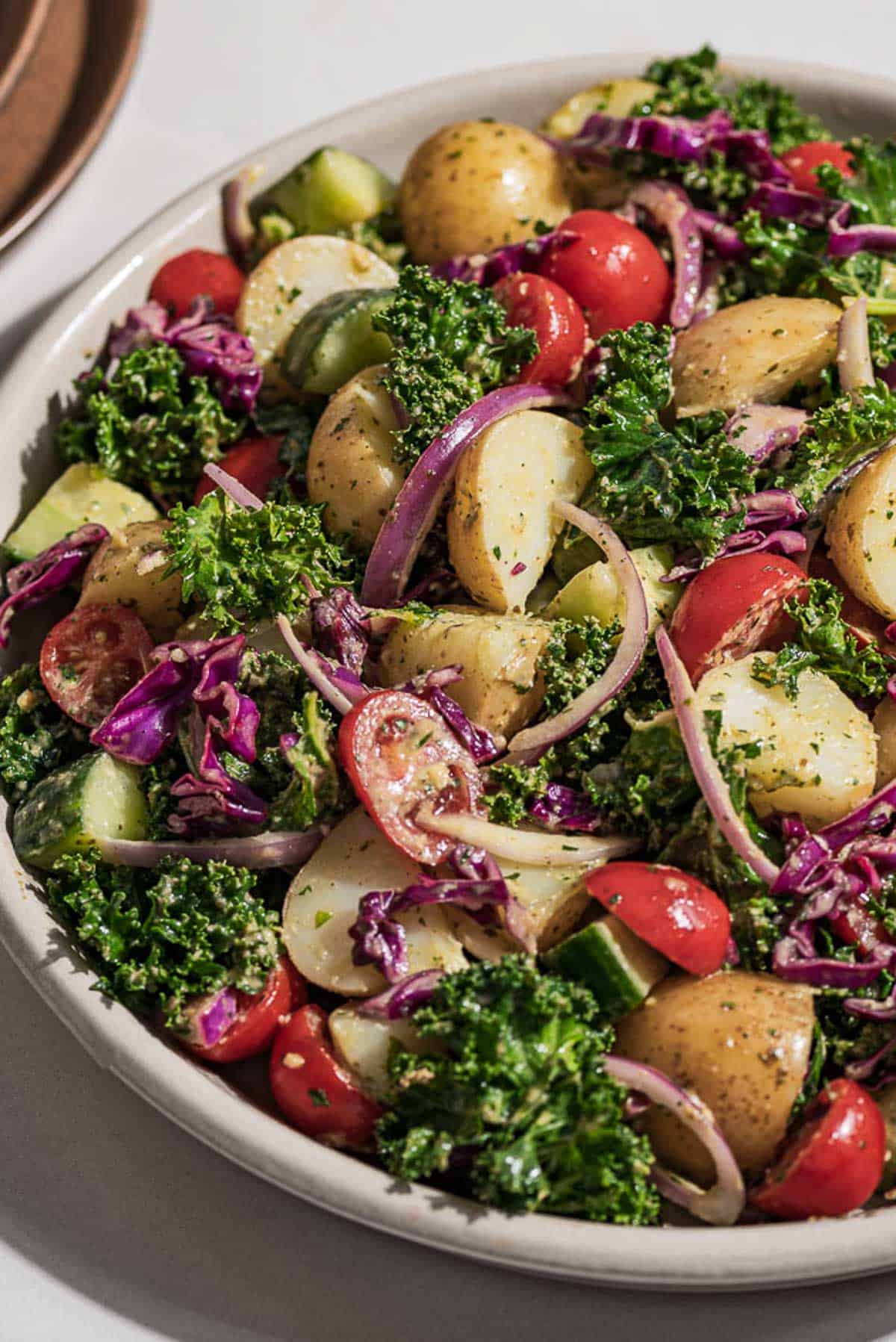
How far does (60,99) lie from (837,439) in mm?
3009

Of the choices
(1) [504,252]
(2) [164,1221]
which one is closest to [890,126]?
(1) [504,252]

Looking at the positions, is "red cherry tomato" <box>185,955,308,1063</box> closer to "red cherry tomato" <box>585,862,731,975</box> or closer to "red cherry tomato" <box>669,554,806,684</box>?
"red cherry tomato" <box>585,862,731,975</box>

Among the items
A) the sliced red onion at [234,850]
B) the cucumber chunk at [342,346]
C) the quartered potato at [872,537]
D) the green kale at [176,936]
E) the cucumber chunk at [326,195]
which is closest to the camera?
the green kale at [176,936]

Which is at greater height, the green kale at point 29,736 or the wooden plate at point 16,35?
the wooden plate at point 16,35

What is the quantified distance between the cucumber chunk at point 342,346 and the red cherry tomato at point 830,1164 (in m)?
2.05

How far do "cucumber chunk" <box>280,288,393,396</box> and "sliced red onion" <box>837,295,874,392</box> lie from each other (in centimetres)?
110

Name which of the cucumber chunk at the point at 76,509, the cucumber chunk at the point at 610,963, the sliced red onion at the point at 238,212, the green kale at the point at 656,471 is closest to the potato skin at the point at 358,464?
the green kale at the point at 656,471

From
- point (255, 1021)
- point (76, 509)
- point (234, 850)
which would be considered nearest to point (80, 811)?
point (234, 850)

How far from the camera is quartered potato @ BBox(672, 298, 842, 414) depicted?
321 cm

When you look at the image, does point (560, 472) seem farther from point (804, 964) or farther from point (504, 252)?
point (804, 964)

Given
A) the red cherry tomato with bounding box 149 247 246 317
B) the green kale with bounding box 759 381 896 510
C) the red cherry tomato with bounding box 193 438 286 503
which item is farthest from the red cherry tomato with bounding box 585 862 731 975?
the red cherry tomato with bounding box 149 247 246 317

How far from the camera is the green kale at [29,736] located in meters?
3.04

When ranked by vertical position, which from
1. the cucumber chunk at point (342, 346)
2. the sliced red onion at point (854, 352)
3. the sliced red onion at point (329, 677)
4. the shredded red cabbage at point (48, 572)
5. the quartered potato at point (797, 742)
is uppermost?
the cucumber chunk at point (342, 346)

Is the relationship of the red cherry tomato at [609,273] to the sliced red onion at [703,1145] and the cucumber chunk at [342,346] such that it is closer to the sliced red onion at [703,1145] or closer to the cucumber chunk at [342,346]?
the cucumber chunk at [342,346]
